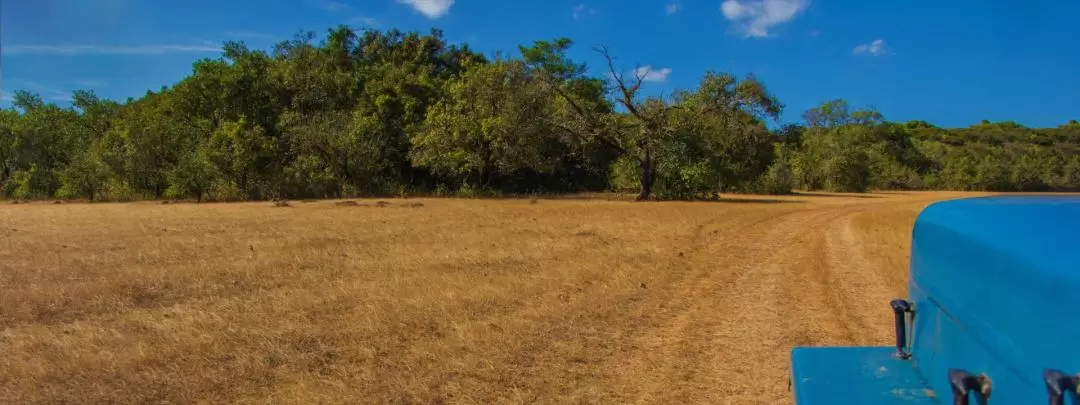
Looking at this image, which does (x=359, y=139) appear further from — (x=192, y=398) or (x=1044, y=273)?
(x=1044, y=273)

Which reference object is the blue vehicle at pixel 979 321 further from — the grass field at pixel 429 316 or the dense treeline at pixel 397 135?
the dense treeline at pixel 397 135

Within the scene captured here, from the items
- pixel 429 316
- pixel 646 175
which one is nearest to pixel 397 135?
pixel 646 175

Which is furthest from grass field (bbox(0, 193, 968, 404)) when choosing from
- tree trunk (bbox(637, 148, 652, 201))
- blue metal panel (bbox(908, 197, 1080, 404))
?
tree trunk (bbox(637, 148, 652, 201))

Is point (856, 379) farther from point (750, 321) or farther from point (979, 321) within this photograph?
point (750, 321)

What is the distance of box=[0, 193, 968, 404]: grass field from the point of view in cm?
445

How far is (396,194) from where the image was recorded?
3325 centimetres

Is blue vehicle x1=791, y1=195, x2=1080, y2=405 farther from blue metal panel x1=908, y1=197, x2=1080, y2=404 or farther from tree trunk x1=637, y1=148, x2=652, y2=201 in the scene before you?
tree trunk x1=637, y1=148, x2=652, y2=201

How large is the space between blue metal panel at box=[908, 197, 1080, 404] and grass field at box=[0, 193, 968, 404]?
1.96m

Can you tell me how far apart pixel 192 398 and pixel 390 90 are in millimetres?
33927

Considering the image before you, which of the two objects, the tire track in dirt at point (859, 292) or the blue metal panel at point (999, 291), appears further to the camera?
the tire track in dirt at point (859, 292)

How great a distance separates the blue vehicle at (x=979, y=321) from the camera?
1.62 meters

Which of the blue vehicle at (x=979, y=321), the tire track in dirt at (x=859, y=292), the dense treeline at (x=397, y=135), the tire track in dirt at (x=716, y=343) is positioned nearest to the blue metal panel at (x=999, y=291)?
the blue vehicle at (x=979, y=321)

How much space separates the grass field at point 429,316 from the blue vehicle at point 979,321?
5.31 feet

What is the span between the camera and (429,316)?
20.6 feet
